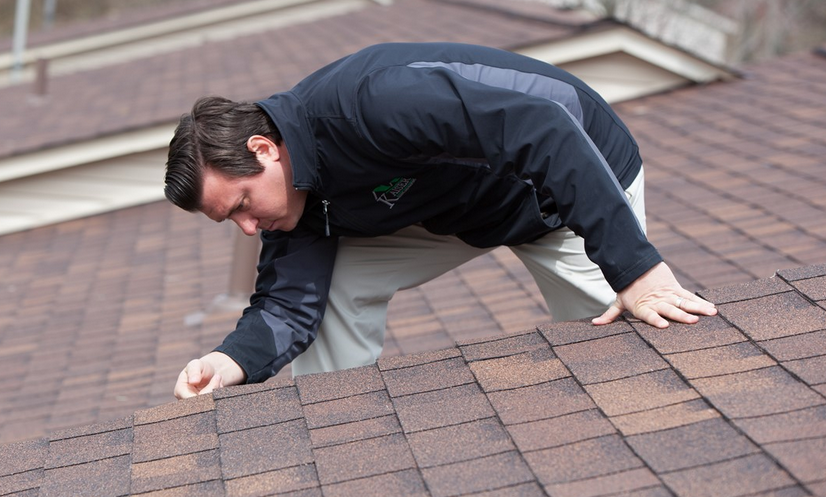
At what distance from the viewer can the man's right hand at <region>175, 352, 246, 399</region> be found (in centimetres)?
288

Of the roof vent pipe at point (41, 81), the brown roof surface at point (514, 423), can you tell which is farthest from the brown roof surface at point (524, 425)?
the roof vent pipe at point (41, 81)

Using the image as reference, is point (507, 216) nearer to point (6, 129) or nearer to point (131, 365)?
point (131, 365)

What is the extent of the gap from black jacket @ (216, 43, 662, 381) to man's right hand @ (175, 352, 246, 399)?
1.4 inches

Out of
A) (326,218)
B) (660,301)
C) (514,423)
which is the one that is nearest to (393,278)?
(326,218)

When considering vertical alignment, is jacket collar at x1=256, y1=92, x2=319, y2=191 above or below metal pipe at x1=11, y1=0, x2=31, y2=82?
above

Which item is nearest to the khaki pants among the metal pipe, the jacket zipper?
the jacket zipper

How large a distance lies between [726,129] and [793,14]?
9.56m

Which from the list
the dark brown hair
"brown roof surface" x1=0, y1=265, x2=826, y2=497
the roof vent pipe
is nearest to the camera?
"brown roof surface" x1=0, y1=265, x2=826, y2=497

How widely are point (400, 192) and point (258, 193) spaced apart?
453mm

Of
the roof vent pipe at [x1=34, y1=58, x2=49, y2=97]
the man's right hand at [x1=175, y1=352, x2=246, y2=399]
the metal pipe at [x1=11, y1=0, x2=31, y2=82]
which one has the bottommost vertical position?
the metal pipe at [x1=11, y1=0, x2=31, y2=82]

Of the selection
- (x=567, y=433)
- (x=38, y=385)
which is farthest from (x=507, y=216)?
(x=38, y=385)

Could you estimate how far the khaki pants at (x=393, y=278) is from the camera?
133 inches

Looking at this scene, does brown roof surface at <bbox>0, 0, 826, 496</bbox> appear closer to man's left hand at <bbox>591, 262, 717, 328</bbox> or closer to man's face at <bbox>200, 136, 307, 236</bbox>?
man's left hand at <bbox>591, 262, 717, 328</bbox>

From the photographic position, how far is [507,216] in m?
3.25
